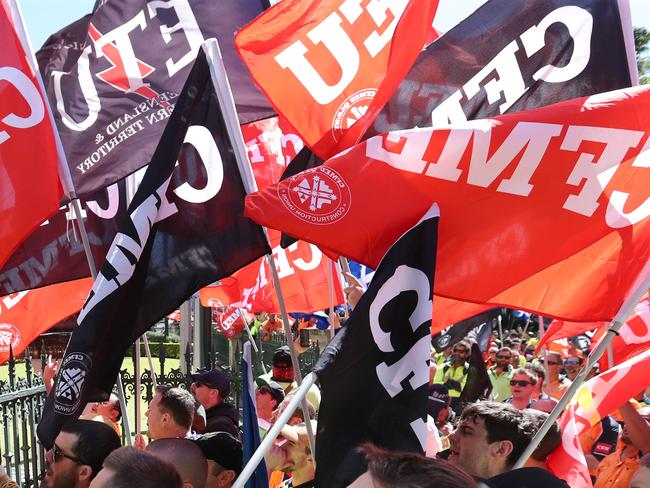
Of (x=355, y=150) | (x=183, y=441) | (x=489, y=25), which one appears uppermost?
(x=489, y=25)

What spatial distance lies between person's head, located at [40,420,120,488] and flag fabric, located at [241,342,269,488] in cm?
76

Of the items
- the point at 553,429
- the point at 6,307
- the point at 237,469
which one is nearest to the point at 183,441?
the point at 237,469

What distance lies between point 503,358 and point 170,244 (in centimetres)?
734

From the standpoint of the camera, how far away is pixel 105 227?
6547mm

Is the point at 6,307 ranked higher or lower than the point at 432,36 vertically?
lower

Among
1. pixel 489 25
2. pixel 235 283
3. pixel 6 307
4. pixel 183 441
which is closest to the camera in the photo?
pixel 183 441

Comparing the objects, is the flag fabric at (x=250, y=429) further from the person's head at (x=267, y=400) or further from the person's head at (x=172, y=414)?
the person's head at (x=267, y=400)

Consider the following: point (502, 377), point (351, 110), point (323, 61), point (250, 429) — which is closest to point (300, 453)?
point (250, 429)

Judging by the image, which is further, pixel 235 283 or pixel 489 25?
pixel 235 283

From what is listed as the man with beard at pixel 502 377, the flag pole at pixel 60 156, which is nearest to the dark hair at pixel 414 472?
the flag pole at pixel 60 156

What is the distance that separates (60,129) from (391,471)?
4.10m

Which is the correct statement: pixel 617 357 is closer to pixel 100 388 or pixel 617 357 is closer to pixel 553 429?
pixel 553 429

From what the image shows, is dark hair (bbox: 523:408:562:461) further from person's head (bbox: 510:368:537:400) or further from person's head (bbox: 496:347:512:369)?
person's head (bbox: 496:347:512:369)

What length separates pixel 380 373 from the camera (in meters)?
3.74
